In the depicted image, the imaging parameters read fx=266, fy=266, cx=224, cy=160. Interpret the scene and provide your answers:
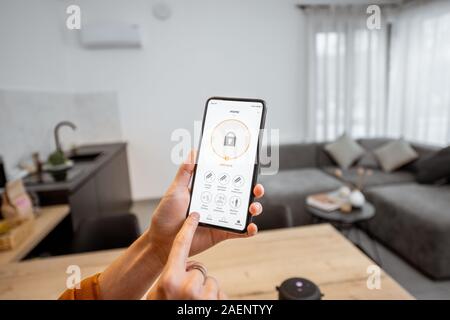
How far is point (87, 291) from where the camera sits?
27cm

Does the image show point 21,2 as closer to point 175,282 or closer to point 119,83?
point 175,282

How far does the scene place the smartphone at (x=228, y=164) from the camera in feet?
0.85

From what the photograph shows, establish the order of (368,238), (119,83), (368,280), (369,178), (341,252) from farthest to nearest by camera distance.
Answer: (369,178)
(368,238)
(119,83)
(341,252)
(368,280)

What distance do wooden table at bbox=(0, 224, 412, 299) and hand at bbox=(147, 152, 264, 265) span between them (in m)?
0.21

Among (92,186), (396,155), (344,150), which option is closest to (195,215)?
(92,186)

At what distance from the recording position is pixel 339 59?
1.53 meters

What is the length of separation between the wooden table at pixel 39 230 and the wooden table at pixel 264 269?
11cm

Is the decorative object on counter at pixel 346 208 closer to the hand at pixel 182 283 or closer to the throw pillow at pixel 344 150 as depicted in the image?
the throw pillow at pixel 344 150

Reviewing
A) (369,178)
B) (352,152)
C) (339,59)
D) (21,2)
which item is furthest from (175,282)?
(352,152)

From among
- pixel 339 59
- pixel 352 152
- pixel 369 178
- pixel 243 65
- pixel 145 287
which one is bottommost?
pixel 369 178

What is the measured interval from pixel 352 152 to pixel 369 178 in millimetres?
342

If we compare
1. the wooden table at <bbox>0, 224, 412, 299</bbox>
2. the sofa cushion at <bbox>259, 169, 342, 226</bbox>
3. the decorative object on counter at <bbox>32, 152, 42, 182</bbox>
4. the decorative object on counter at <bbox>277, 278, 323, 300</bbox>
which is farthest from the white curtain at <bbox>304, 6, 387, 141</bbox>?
the decorative object on counter at <bbox>32, 152, 42, 182</bbox>

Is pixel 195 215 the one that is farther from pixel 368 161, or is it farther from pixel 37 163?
pixel 368 161

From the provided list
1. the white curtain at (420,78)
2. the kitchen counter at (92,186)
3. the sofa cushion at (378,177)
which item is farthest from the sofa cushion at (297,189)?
the kitchen counter at (92,186)
